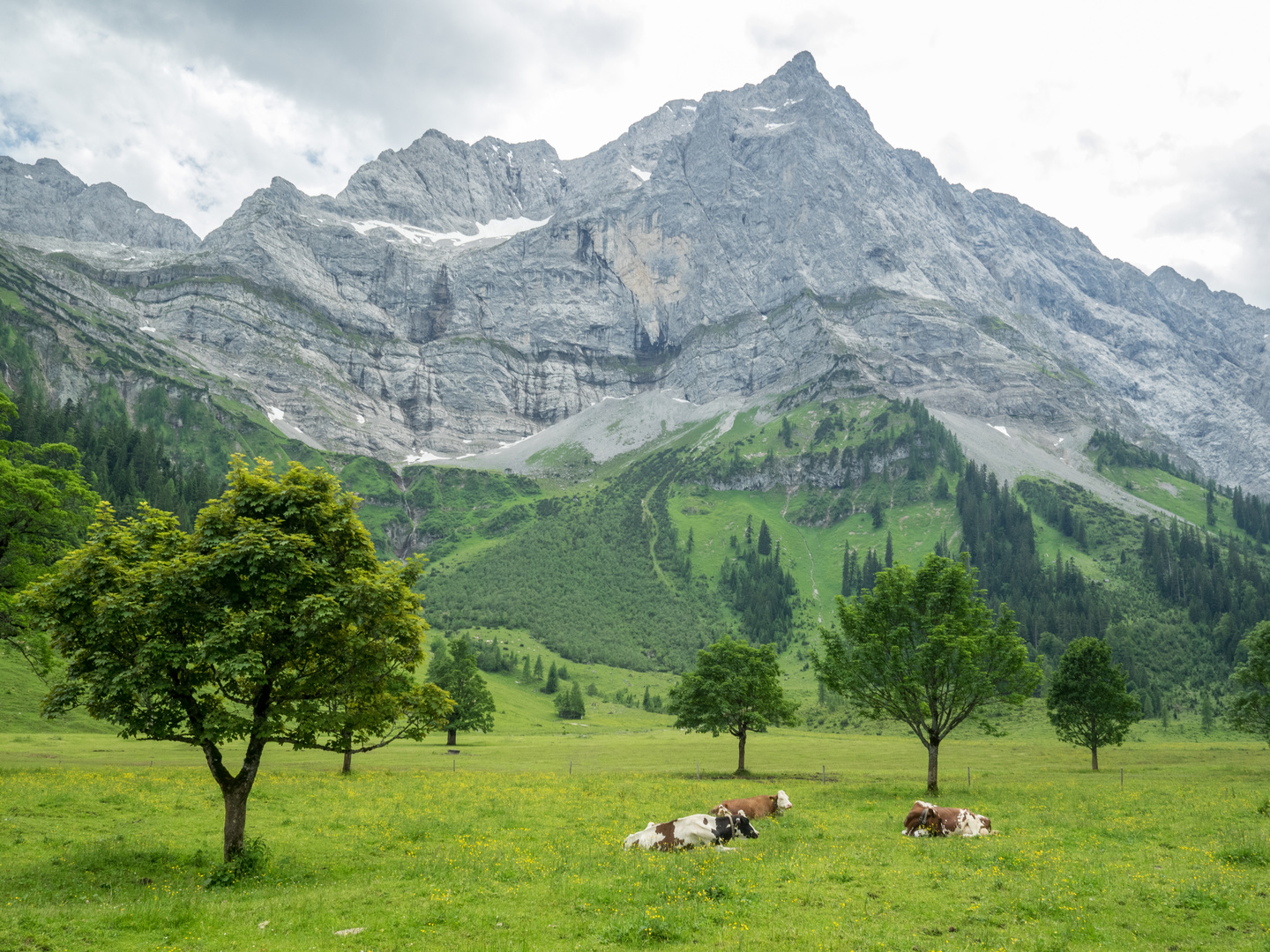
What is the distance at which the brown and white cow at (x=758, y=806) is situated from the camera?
28.8m

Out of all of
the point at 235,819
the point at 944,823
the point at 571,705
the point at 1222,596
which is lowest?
the point at 571,705

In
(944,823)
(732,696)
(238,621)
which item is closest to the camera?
(238,621)

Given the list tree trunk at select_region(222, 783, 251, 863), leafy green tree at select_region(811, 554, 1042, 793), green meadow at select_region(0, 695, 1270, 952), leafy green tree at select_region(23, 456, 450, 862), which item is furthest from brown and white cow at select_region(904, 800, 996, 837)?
tree trunk at select_region(222, 783, 251, 863)

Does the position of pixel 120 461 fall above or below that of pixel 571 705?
above

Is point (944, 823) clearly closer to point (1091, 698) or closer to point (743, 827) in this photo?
point (743, 827)

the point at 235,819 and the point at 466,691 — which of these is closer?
the point at 235,819

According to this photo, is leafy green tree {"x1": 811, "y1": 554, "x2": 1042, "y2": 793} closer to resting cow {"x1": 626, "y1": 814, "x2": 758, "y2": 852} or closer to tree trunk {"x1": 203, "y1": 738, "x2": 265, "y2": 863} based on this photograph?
resting cow {"x1": 626, "y1": 814, "x2": 758, "y2": 852}

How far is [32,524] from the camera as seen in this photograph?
36250 mm

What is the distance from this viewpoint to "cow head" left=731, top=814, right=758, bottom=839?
83.9 ft

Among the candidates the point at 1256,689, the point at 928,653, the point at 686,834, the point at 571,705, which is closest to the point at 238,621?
the point at 686,834

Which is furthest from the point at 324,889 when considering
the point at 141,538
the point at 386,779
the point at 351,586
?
the point at 386,779

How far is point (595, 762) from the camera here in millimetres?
64188

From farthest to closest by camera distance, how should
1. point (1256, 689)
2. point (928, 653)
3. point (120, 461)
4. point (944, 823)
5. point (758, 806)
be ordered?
point (120, 461) → point (1256, 689) → point (928, 653) → point (758, 806) → point (944, 823)

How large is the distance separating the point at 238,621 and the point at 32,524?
26.5m
